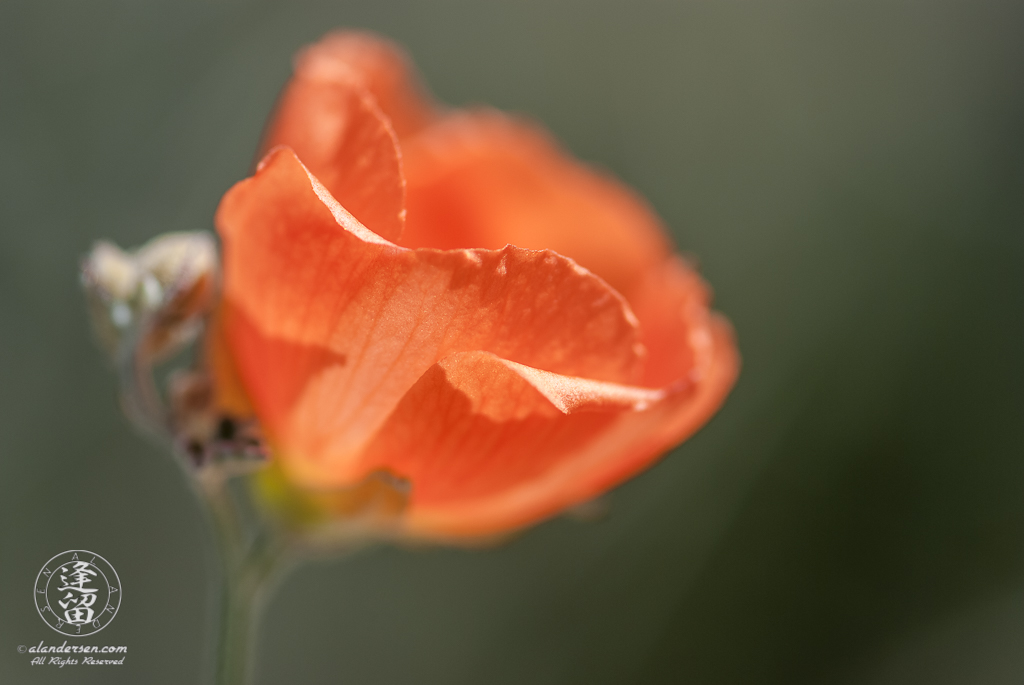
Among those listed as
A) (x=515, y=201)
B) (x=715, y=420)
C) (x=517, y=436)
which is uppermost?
(x=515, y=201)

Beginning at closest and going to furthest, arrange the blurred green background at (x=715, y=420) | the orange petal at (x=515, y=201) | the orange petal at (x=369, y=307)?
the orange petal at (x=369, y=307) < the orange petal at (x=515, y=201) < the blurred green background at (x=715, y=420)

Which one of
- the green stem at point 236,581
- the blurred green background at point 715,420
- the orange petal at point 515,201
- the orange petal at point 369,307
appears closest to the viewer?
the orange petal at point 369,307

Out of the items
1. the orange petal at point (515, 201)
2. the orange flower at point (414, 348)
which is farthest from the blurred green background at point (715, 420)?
the orange flower at point (414, 348)

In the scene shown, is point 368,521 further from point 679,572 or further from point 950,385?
point 950,385

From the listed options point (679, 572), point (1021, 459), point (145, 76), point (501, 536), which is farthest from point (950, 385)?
point (145, 76)

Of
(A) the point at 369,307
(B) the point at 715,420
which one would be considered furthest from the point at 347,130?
Result: (B) the point at 715,420

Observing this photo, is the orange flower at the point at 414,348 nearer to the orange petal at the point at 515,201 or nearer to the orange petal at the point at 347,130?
the orange petal at the point at 347,130

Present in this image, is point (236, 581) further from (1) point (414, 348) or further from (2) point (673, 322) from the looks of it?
(2) point (673, 322)

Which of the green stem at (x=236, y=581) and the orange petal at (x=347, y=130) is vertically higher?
the orange petal at (x=347, y=130)
